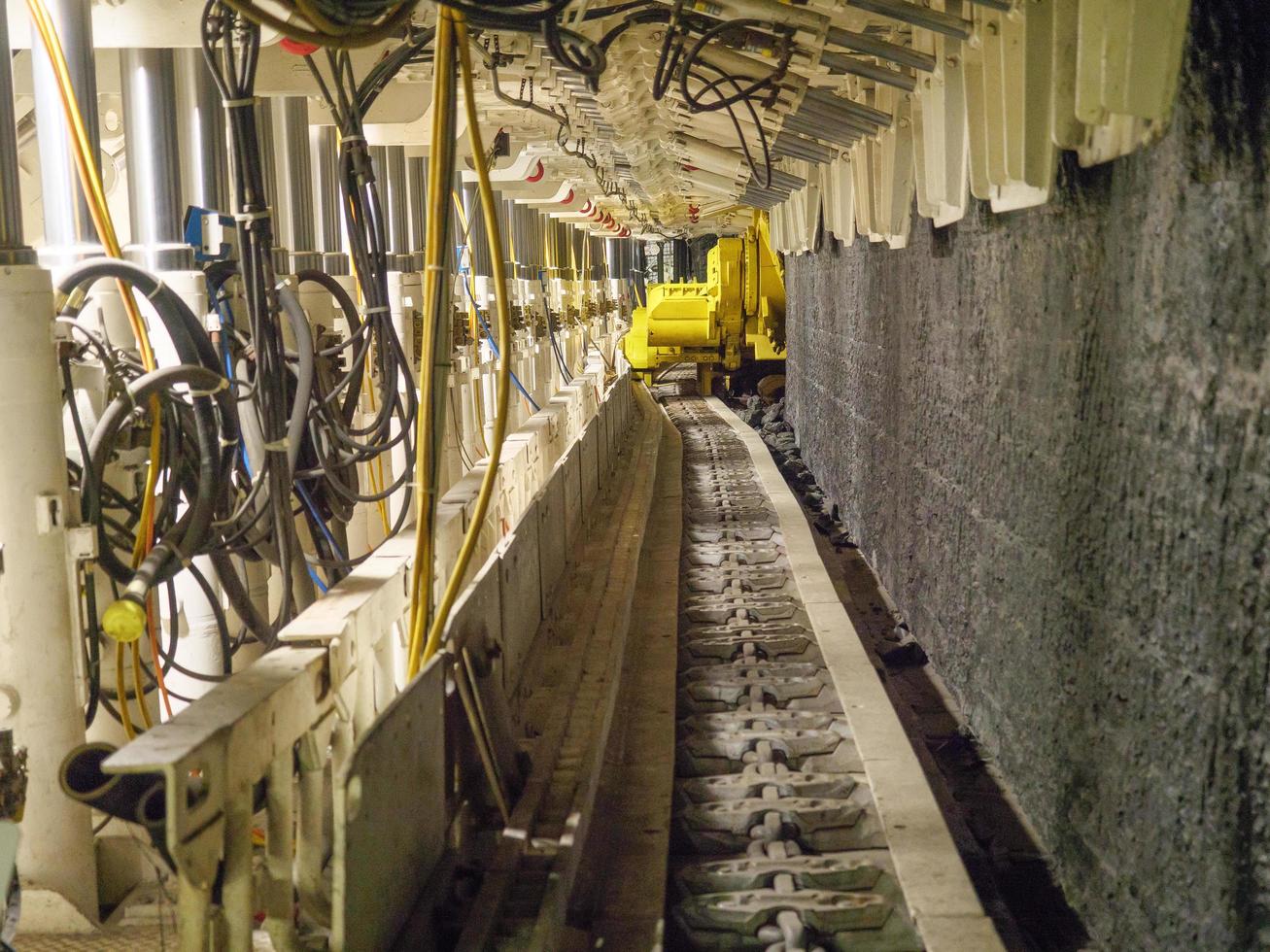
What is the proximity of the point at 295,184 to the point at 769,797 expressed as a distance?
3.92 meters

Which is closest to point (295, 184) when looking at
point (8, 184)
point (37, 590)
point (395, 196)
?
point (395, 196)

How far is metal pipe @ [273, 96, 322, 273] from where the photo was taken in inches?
262

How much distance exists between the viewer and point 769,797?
4.71 metres

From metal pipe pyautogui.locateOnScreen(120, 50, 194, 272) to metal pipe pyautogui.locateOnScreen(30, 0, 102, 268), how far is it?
0.58m

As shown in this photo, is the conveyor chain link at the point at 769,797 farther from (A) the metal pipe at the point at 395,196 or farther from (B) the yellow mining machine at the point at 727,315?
(B) the yellow mining machine at the point at 727,315

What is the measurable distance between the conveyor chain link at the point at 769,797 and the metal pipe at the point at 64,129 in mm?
2791

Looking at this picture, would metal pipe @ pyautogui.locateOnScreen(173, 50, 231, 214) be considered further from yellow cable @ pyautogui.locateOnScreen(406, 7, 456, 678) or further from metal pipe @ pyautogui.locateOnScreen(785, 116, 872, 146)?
metal pipe @ pyautogui.locateOnScreen(785, 116, 872, 146)

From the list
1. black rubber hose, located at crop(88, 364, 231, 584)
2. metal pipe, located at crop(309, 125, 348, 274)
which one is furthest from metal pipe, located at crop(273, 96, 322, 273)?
black rubber hose, located at crop(88, 364, 231, 584)

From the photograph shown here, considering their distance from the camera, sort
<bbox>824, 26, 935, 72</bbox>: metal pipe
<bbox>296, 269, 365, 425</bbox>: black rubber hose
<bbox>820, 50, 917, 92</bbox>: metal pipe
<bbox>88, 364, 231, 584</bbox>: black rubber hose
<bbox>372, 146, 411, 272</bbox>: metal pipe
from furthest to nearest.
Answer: <bbox>372, 146, 411, 272</bbox>: metal pipe < <bbox>296, 269, 365, 425</bbox>: black rubber hose < <bbox>820, 50, 917, 92</bbox>: metal pipe < <bbox>824, 26, 935, 72</bbox>: metal pipe < <bbox>88, 364, 231, 584</bbox>: black rubber hose

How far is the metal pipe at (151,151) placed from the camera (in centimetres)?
488

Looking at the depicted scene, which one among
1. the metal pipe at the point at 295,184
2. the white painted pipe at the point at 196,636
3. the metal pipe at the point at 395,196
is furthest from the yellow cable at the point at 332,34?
the metal pipe at the point at 395,196

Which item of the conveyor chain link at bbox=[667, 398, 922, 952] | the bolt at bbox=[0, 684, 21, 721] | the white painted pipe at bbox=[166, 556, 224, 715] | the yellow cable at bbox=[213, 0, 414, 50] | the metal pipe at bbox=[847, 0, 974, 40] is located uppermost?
the metal pipe at bbox=[847, 0, 974, 40]

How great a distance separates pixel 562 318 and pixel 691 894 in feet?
54.7

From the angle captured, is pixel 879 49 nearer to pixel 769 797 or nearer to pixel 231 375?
pixel 231 375
